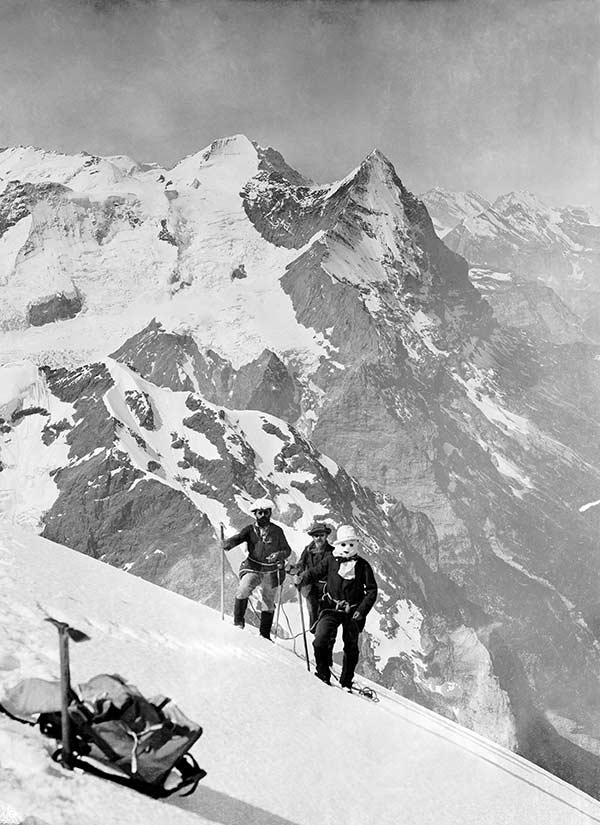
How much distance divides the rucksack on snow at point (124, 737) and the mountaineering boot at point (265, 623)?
24.6 ft

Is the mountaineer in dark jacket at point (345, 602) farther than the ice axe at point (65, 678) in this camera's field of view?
Yes

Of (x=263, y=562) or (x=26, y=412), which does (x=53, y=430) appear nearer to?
(x=26, y=412)

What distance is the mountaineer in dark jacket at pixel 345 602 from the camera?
10766 mm

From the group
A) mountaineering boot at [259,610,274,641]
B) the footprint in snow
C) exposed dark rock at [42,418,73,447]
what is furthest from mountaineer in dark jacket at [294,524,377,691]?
exposed dark rock at [42,418,73,447]

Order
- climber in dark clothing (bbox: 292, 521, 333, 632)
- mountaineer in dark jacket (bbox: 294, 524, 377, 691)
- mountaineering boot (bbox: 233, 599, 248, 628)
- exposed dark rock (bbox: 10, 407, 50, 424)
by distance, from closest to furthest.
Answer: mountaineer in dark jacket (bbox: 294, 524, 377, 691)
climber in dark clothing (bbox: 292, 521, 333, 632)
mountaineering boot (bbox: 233, 599, 248, 628)
exposed dark rock (bbox: 10, 407, 50, 424)

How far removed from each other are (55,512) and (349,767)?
131848mm

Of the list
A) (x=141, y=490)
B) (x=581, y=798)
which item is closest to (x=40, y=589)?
(x=581, y=798)

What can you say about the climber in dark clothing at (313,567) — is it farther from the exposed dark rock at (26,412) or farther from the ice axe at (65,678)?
the exposed dark rock at (26,412)

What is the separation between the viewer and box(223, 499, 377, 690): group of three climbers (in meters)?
10.8

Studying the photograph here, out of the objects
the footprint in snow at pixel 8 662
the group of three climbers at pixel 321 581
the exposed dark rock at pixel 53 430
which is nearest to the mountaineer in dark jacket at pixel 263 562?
the group of three climbers at pixel 321 581

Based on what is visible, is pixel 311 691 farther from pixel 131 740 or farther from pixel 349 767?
pixel 131 740

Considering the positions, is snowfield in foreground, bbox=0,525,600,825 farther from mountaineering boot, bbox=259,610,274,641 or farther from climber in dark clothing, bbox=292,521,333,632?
mountaineering boot, bbox=259,610,274,641

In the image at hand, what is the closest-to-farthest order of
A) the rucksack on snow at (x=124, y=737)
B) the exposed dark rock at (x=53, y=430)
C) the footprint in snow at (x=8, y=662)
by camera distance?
the rucksack on snow at (x=124, y=737) → the footprint in snow at (x=8, y=662) → the exposed dark rock at (x=53, y=430)

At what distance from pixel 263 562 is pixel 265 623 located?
0.98m
